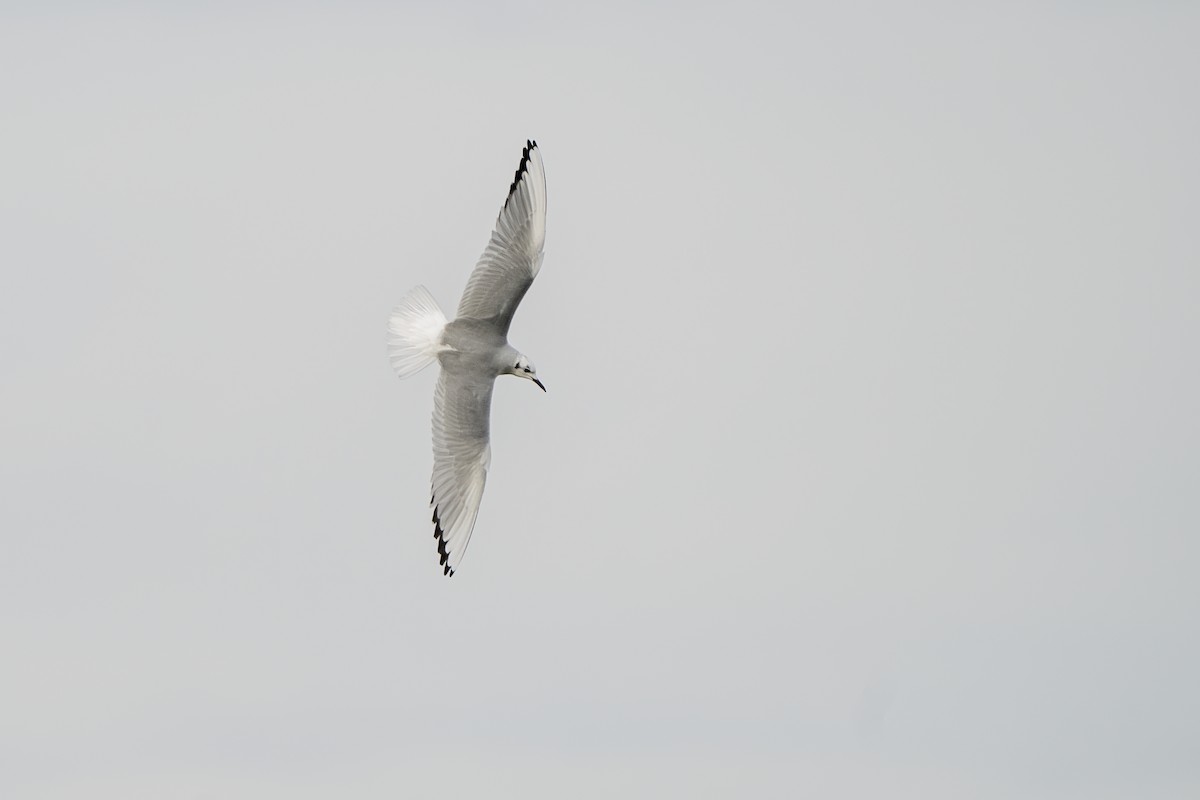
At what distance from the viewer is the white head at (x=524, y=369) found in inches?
874

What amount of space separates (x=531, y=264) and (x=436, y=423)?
168cm

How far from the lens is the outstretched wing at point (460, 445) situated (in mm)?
22062

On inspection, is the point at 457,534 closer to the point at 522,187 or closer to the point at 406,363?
the point at 406,363

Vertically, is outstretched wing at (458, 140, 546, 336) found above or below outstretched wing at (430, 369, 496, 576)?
above

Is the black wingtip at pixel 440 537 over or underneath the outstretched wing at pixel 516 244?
underneath

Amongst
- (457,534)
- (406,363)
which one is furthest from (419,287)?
(457,534)

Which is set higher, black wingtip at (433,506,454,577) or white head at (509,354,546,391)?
white head at (509,354,546,391)

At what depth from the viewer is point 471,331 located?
2205 cm

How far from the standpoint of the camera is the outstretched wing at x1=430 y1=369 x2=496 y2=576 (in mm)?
22062

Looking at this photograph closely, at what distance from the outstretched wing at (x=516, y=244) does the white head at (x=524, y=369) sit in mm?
556

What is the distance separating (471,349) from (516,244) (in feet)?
3.34

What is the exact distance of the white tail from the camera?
22.2m

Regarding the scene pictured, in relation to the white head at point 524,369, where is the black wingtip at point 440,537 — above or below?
below

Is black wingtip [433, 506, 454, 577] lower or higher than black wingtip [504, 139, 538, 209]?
lower
